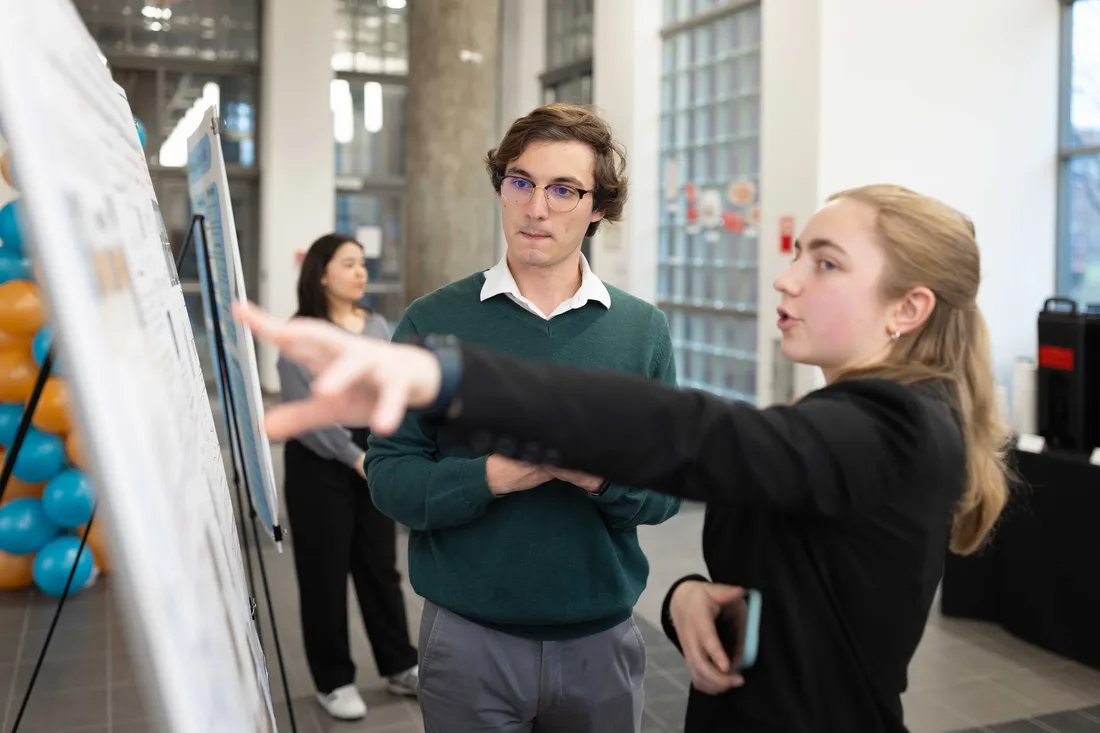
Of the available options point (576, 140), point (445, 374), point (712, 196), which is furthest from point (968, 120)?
point (445, 374)

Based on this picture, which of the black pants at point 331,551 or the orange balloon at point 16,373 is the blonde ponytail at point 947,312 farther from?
the orange balloon at point 16,373

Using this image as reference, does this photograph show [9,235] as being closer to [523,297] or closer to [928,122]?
[523,297]

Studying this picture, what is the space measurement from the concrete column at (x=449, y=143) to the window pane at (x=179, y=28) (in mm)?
5616

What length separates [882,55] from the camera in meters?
5.90

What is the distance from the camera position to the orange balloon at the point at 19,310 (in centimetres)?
467

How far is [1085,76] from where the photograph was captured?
238 inches

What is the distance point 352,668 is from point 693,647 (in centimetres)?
265

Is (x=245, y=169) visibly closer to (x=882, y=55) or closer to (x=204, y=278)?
(x=882, y=55)

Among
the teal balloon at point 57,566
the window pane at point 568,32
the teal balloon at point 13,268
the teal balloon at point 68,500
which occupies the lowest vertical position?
the teal balloon at point 57,566

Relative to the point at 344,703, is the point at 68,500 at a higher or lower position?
higher

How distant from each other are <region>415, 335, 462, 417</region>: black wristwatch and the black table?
12.0 feet

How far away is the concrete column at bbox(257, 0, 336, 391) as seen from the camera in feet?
37.1

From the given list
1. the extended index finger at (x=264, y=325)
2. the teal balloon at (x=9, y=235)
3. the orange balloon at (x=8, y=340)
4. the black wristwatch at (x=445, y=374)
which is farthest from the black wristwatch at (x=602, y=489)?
the teal balloon at (x=9, y=235)

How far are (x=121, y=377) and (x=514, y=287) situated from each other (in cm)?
120
